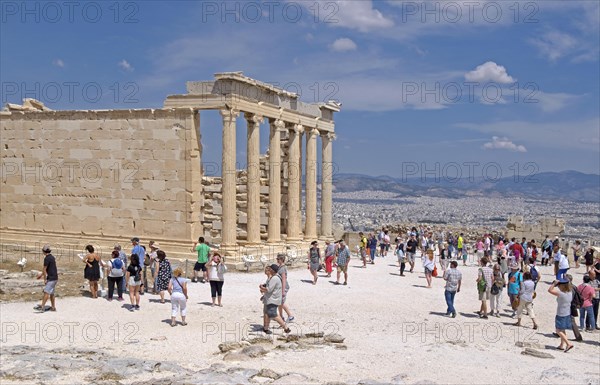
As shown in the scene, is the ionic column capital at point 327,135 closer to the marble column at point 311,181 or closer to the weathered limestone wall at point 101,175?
the marble column at point 311,181

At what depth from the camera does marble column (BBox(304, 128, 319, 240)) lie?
29.5 meters

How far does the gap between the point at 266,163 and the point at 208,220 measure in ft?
11.6

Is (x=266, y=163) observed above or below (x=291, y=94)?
below

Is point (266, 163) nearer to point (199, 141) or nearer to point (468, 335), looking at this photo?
point (199, 141)

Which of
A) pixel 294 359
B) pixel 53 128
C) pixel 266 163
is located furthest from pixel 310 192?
pixel 294 359

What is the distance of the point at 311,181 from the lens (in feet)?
97.6

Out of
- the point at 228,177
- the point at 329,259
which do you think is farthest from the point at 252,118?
the point at 329,259

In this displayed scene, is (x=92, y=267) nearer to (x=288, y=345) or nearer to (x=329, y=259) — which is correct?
(x=288, y=345)

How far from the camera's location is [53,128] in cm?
2634

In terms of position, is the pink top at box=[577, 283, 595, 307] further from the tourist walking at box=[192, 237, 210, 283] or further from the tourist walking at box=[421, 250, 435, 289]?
the tourist walking at box=[192, 237, 210, 283]

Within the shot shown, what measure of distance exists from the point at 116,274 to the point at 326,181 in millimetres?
15473

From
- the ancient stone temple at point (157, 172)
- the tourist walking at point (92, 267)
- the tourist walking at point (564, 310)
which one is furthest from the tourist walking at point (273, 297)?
the ancient stone temple at point (157, 172)

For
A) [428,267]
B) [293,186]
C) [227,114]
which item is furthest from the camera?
[293,186]

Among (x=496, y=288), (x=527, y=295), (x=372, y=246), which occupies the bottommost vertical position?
(x=527, y=295)
